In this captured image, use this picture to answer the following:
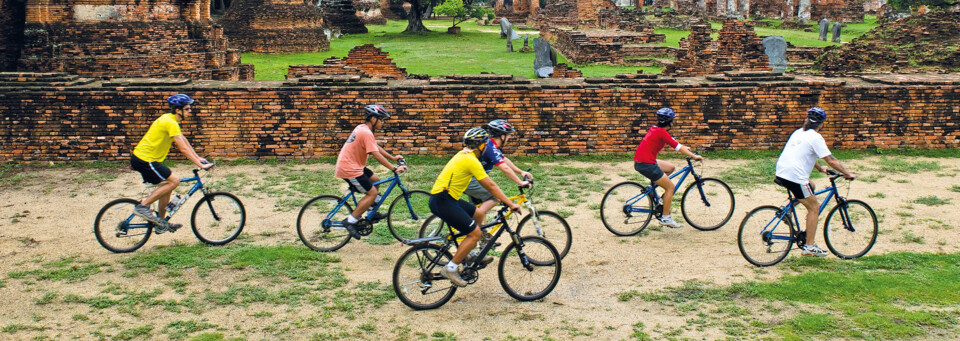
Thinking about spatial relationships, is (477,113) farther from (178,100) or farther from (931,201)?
(931,201)

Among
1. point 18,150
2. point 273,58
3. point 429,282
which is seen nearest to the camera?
point 429,282

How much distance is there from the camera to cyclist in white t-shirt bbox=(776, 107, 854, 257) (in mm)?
6508

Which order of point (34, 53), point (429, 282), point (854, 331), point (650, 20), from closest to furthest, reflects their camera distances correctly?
1. point (854, 331)
2. point (429, 282)
3. point (34, 53)
4. point (650, 20)

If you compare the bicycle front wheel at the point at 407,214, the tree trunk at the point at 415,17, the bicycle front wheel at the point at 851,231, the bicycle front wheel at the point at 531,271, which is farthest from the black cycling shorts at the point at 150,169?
the tree trunk at the point at 415,17

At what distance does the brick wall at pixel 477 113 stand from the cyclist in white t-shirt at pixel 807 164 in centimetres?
464

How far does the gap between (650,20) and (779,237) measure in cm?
3249

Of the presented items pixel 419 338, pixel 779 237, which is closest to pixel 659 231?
pixel 779 237

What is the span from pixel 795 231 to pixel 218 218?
520 centimetres

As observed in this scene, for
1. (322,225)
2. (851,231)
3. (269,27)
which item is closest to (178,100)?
(322,225)

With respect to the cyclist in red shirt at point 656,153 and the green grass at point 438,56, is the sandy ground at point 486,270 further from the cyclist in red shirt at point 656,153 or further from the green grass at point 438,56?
the green grass at point 438,56

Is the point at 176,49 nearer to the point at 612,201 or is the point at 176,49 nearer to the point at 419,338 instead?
the point at 612,201

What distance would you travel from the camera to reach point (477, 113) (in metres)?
11.1

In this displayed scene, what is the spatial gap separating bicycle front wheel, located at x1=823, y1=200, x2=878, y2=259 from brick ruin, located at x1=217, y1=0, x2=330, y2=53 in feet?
75.6

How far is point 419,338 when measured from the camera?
530 centimetres
